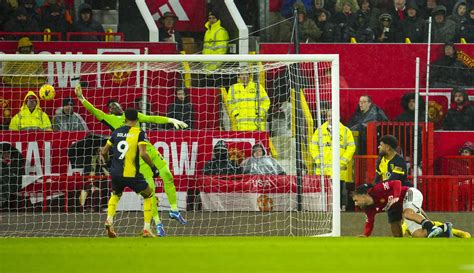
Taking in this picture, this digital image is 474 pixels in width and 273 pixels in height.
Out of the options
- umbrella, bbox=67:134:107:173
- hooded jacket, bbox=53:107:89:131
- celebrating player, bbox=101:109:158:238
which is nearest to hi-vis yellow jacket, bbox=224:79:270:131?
umbrella, bbox=67:134:107:173

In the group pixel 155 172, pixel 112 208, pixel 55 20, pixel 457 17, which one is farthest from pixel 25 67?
pixel 457 17

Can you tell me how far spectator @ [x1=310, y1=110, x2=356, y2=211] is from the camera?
14352 millimetres

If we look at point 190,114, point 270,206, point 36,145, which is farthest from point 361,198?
point 36,145

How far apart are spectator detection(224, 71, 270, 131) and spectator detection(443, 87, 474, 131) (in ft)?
10.5

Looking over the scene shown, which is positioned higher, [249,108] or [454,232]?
[249,108]

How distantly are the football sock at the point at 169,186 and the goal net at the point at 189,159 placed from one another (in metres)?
0.01

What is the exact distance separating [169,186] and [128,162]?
89 cm

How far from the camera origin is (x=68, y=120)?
14617mm

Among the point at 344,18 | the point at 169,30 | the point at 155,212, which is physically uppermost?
the point at 344,18

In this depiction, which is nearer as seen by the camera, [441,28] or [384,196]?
[384,196]

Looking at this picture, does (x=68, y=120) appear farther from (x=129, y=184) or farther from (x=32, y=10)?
(x=32, y=10)

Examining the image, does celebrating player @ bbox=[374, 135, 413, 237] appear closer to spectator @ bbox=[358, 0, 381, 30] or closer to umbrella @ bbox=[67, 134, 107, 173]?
umbrella @ bbox=[67, 134, 107, 173]

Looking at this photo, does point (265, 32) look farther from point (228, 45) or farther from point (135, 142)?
point (135, 142)

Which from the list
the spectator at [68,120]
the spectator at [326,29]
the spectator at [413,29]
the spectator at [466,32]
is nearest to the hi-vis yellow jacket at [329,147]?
the spectator at [68,120]
